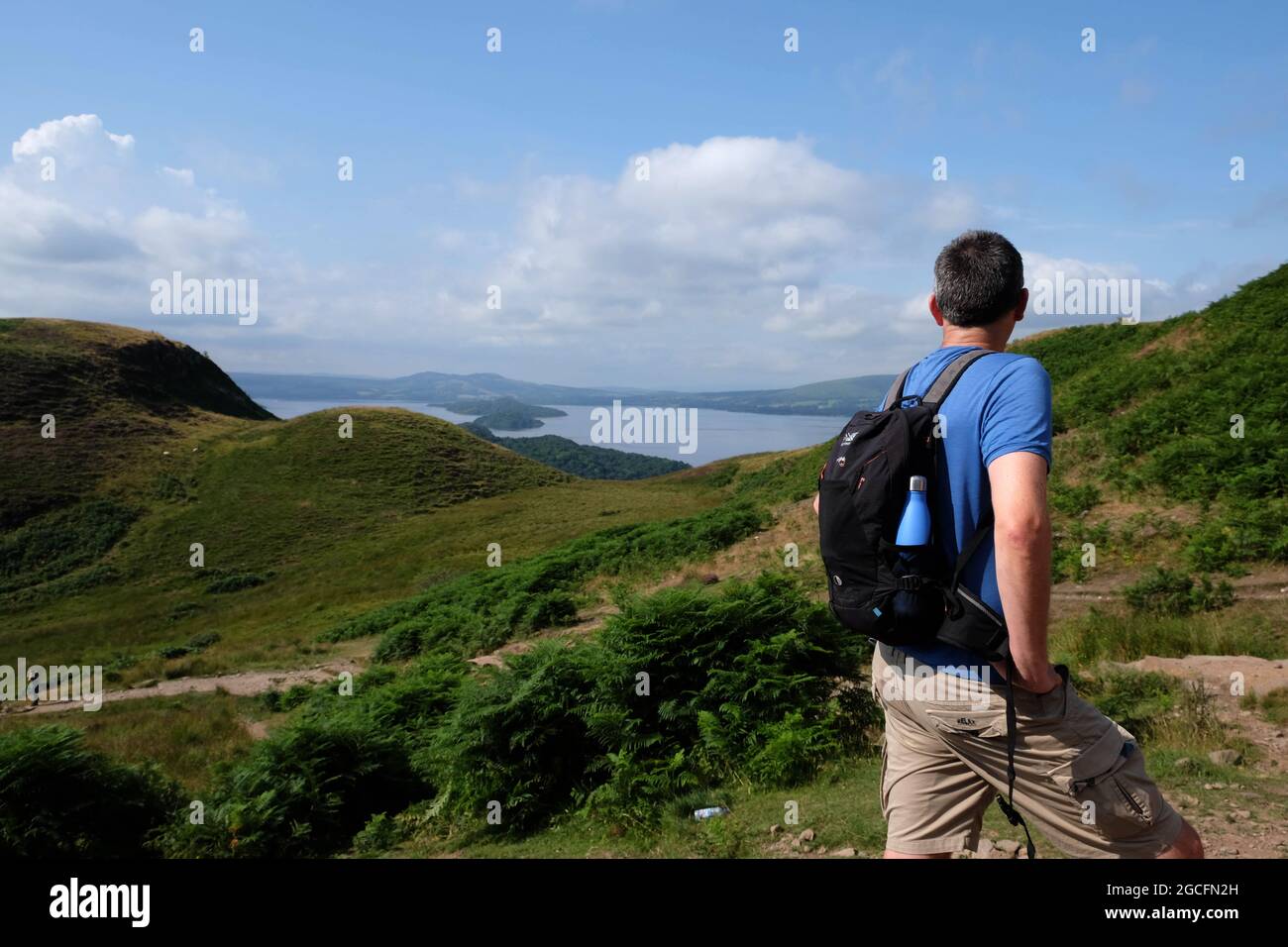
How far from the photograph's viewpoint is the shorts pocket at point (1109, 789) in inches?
103

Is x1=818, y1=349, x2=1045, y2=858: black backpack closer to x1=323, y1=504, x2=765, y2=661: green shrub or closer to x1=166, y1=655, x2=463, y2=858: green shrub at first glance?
x1=166, y1=655, x2=463, y2=858: green shrub

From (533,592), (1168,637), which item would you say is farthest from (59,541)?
(1168,637)

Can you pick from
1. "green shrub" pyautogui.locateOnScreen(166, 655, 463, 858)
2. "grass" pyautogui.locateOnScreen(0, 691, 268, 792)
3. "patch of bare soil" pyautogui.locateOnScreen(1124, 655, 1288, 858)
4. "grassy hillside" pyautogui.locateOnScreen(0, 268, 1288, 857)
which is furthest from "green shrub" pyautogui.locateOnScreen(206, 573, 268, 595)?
"patch of bare soil" pyautogui.locateOnScreen(1124, 655, 1288, 858)

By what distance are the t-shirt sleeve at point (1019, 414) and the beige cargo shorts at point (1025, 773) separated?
771mm

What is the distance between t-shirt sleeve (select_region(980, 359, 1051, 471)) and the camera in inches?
96.6

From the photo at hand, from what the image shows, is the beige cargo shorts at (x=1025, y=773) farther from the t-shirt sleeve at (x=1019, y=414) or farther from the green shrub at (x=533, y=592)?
the green shrub at (x=533, y=592)

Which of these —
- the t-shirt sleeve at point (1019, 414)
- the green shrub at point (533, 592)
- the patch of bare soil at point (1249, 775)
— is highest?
the t-shirt sleeve at point (1019, 414)

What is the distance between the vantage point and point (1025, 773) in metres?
2.69

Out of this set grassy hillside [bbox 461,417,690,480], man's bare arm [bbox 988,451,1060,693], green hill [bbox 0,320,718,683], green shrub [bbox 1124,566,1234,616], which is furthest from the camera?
grassy hillside [bbox 461,417,690,480]

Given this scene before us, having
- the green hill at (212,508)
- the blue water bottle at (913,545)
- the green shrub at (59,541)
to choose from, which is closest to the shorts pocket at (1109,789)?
the blue water bottle at (913,545)

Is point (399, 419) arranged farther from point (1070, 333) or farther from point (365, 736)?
point (365, 736)

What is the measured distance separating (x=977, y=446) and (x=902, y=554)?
0.44m

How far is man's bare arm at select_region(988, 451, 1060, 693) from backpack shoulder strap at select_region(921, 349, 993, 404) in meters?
0.32
